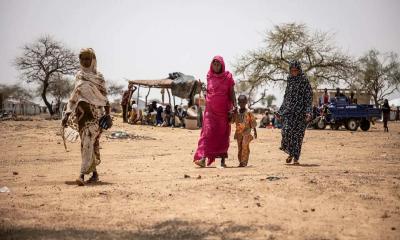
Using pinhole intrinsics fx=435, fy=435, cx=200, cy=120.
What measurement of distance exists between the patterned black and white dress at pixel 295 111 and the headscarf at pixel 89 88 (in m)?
3.59

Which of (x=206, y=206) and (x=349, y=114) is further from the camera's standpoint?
(x=349, y=114)

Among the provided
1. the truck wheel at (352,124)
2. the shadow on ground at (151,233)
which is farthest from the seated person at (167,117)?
the shadow on ground at (151,233)

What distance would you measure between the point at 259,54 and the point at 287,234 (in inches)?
1204

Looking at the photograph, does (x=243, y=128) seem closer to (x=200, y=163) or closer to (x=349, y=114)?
(x=200, y=163)

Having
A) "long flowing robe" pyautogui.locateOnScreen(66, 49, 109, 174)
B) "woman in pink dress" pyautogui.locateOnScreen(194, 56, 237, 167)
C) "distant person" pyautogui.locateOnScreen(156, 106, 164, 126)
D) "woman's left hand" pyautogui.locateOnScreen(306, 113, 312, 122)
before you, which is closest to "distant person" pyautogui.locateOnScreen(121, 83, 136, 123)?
"distant person" pyautogui.locateOnScreen(156, 106, 164, 126)

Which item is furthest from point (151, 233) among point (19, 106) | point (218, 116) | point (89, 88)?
point (19, 106)

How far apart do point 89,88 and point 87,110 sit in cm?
31

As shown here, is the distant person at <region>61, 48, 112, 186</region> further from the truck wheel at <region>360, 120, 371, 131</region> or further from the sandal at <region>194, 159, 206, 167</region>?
the truck wheel at <region>360, 120, 371, 131</region>

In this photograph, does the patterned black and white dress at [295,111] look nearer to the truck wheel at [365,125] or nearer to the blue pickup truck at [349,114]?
the blue pickup truck at [349,114]

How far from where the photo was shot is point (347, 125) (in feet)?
80.1

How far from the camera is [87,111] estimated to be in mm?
6000

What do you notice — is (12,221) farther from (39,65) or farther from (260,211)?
(39,65)

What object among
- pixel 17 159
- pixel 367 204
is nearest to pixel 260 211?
pixel 367 204

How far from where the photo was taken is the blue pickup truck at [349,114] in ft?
79.0
